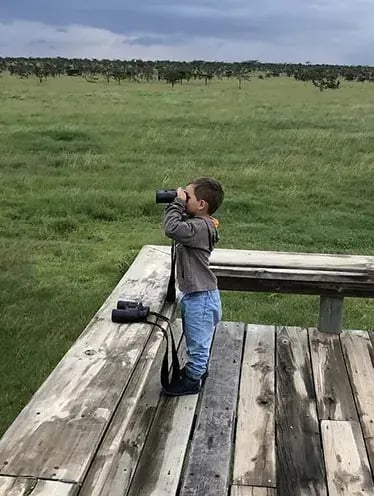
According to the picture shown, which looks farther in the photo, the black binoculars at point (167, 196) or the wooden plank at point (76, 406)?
the black binoculars at point (167, 196)

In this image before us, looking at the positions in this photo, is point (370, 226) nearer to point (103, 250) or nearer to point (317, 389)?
point (103, 250)

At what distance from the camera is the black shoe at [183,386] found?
345cm

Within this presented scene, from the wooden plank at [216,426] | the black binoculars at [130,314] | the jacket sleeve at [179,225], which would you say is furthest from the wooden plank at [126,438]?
the jacket sleeve at [179,225]

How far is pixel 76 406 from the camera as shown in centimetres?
237

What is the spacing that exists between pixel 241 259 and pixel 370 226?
460cm

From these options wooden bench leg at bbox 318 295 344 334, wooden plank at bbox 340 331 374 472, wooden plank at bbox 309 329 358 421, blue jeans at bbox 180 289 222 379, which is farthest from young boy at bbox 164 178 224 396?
wooden bench leg at bbox 318 295 344 334

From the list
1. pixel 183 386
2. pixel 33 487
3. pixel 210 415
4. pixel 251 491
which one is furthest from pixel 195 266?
pixel 33 487

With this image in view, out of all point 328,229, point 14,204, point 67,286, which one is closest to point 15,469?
point 67,286

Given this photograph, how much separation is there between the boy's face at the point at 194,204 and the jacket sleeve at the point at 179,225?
0.03m

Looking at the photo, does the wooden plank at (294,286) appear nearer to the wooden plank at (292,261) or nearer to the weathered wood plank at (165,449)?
the wooden plank at (292,261)

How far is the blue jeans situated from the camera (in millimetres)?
3377

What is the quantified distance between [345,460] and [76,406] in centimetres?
129

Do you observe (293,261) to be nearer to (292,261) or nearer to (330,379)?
(292,261)

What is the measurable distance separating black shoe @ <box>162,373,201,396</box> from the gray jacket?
0.46 m
